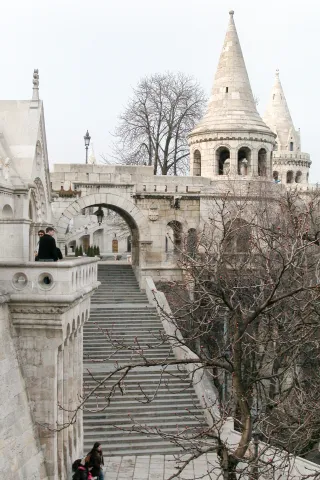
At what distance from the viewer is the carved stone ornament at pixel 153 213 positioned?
1084 inches

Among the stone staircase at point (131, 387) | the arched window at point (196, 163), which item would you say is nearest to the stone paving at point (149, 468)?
the stone staircase at point (131, 387)

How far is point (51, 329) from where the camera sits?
11148mm

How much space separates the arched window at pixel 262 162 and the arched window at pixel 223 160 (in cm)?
142

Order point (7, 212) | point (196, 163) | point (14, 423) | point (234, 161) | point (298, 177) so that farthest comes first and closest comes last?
point (298, 177) → point (196, 163) → point (234, 161) → point (7, 212) → point (14, 423)

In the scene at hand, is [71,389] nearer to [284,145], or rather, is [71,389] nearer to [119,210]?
[119,210]

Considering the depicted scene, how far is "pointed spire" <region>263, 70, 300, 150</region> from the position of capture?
160 feet

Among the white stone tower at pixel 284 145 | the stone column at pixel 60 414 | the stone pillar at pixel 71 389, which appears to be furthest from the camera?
the white stone tower at pixel 284 145

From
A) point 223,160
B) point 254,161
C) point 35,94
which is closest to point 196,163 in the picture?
point 223,160

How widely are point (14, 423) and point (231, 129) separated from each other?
21.0 m

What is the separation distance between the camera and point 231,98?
30141 millimetres

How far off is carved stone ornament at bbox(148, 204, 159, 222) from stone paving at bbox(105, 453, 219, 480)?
496 inches

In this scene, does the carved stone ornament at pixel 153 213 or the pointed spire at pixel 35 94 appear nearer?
the pointed spire at pixel 35 94

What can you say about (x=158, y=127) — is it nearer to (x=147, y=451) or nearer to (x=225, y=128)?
(x=225, y=128)

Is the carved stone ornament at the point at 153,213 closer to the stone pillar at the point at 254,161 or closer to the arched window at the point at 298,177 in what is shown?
the stone pillar at the point at 254,161
